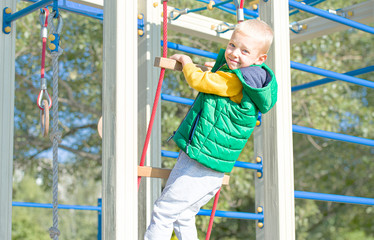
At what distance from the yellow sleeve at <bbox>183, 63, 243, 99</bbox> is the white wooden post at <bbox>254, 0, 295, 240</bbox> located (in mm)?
430

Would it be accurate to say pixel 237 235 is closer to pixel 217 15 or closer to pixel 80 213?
pixel 217 15

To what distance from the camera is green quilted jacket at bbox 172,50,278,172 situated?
7.54ft

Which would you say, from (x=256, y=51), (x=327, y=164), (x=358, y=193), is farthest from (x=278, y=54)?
(x=358, y=193)

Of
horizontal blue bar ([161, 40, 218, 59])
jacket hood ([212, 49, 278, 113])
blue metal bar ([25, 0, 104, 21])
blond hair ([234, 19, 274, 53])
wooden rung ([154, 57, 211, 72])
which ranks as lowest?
jacket hood ([212, 49, 278, 113])

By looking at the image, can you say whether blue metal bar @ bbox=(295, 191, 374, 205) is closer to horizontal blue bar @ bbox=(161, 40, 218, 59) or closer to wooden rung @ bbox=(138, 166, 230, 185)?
horizontal blue bar @ bbox=(161, 40, 218, 59)

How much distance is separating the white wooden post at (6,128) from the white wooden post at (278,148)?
1.19 meters

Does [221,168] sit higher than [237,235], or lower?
higher

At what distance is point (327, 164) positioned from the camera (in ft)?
33.6

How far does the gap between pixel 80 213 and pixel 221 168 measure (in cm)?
1981

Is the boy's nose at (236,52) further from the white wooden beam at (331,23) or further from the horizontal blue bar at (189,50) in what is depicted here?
the white wooden beam at (331,23)

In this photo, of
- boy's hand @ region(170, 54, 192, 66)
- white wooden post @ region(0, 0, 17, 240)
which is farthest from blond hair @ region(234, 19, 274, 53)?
white wooden post @ region(0, 0, 17, 240)

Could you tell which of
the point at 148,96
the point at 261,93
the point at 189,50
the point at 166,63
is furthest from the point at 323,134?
the point at 166,63

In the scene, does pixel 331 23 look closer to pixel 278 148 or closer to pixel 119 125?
pixel 278 148

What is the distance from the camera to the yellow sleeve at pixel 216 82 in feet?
7.52
